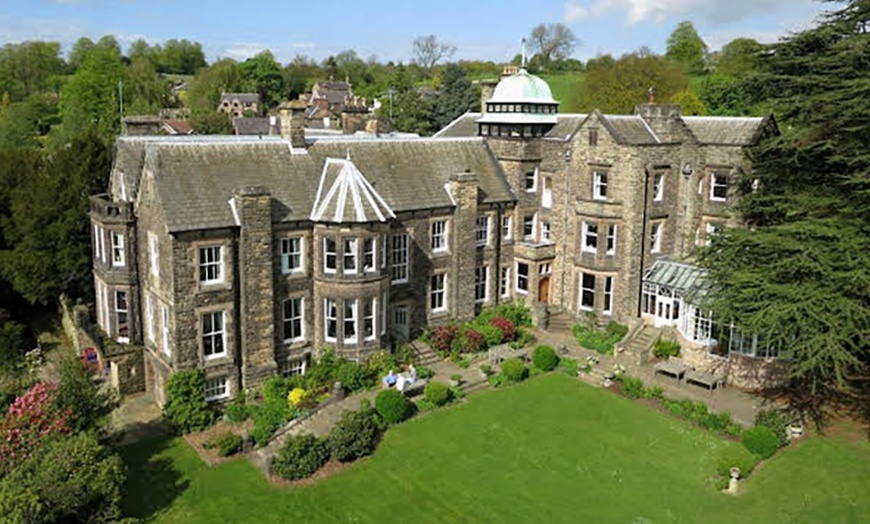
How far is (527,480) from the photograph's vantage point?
69.3 ft

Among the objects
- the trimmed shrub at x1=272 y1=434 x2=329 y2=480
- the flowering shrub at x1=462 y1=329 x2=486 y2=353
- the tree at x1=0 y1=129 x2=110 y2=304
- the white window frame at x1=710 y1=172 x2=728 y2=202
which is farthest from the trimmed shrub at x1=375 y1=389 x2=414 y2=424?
the tree at x1=0 y1=129 x2=110 y2=304

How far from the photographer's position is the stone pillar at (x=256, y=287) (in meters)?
25.3

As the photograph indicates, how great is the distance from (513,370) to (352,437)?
8.22 m

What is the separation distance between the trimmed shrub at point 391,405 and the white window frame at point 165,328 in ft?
26.1

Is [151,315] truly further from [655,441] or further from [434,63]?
[434,63]

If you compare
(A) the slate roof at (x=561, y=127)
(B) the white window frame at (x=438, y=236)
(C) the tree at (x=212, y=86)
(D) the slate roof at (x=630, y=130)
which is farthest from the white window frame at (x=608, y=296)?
(C) the tree at (x=212, y=86)

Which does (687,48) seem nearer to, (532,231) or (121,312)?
(532,231)

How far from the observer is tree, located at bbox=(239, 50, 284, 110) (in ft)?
427

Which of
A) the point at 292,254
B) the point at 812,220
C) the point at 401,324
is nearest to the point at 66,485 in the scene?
the point at 292,254

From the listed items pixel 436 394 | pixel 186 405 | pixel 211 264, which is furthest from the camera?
pixel 436 394

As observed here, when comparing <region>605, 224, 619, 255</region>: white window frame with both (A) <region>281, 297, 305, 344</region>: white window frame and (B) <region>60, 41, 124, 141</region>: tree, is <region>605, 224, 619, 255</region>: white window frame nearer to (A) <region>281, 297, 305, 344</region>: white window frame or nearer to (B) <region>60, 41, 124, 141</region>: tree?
(A) <region>281, 297, 305, 344</region>: white window frame

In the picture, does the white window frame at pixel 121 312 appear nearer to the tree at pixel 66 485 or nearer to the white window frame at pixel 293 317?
the white window frame at pixel 293 317

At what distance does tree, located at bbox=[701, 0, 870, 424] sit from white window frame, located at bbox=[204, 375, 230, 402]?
1762 cm

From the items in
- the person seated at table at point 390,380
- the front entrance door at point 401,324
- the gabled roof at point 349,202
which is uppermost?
the gabled roof at point 349,202
